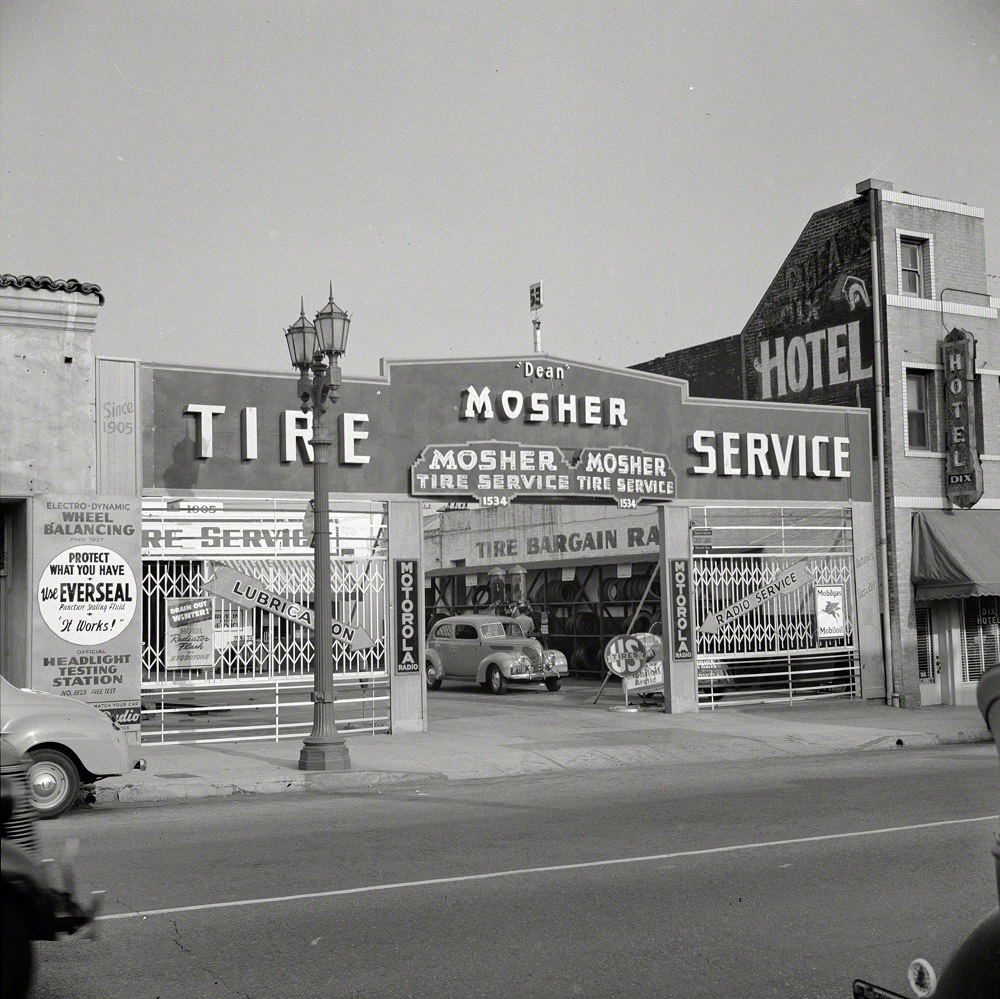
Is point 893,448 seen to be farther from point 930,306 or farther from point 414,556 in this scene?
point 414,556

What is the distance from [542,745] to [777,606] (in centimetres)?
681

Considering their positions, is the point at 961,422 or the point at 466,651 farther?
the point at 466,651

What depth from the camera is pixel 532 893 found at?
734 centimetres

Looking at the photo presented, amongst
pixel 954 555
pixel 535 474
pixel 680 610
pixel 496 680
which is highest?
pixel 535 474

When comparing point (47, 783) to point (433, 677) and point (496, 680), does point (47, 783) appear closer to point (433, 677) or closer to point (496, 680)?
point (496, 680)

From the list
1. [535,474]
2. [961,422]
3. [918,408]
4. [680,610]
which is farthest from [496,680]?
[961,422]

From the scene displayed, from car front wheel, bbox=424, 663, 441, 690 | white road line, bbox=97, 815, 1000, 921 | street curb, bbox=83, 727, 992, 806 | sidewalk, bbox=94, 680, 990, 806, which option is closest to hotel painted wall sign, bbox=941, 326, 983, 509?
sidewalk, bbox=94, 680, 990, 806

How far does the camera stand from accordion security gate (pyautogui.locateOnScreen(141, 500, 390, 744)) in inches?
652

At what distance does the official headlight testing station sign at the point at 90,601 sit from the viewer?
613 inches

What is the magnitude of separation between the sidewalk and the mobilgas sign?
12.1 feet

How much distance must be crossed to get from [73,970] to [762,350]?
2227 centimetres

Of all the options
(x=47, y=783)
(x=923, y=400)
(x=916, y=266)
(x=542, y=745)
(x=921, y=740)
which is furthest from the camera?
(x=916, y=266)

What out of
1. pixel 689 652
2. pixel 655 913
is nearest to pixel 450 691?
pixel 689 652

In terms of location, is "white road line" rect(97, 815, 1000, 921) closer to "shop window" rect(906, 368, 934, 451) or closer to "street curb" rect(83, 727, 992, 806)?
"street curb" rect(83, 727, 992, 806)
